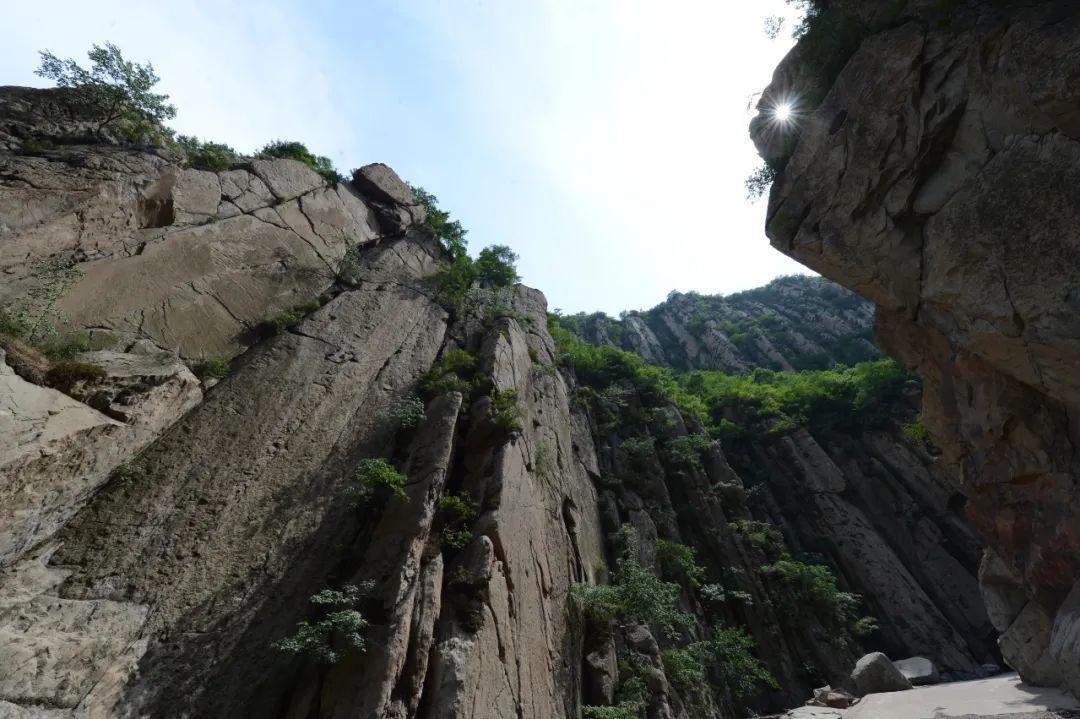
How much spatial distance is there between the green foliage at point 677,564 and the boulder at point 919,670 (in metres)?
7.76

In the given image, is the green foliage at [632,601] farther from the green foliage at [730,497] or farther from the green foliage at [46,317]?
the green foliage at [46,317]

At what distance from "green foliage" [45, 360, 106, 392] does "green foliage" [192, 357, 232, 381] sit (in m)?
2.75

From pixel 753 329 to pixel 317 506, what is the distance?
5928 cm

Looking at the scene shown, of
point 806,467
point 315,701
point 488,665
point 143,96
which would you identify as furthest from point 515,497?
point 806,467

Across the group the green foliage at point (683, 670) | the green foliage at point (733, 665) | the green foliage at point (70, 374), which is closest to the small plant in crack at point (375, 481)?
the green foliage at point (70, 374)

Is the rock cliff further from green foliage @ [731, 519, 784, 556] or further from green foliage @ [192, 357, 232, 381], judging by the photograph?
green foliage @ [731, 519, 784, 556]

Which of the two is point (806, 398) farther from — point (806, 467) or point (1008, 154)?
point (1008, 154)

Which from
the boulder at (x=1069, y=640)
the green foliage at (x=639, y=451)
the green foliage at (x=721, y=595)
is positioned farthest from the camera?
the green foliage at (x=639, y=451)

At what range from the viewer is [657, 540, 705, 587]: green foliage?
18.6 m

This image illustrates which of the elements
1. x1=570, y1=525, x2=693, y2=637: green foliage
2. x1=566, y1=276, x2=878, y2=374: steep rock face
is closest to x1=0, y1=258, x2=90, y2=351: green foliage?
x1=570, y1=525, x2=693, y2=637: green foliage

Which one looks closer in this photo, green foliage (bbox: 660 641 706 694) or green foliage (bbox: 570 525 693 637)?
green foliage (bbox: 570 525 693 637)

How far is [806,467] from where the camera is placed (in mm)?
28844

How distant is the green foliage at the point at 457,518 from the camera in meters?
10.0

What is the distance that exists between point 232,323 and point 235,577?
7.37 metres
